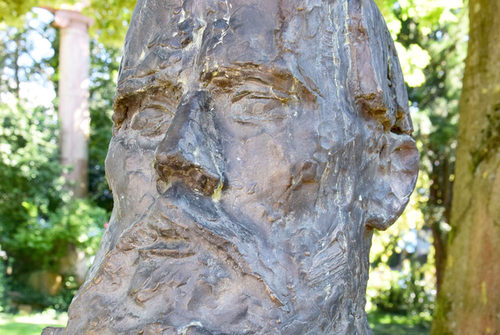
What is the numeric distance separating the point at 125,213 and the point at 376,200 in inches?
34.7

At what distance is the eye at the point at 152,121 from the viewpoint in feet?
6.11

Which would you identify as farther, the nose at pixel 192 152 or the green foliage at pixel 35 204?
the green foliage at pixel 35 204

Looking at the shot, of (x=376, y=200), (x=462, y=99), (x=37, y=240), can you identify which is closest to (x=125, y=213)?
(x=376, y=200)

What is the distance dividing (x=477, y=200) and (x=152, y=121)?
10.6 feet

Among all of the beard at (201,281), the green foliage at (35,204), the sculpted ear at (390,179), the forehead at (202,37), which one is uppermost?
the green foliage at (35,204)

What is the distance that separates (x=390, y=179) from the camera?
2.11 metres

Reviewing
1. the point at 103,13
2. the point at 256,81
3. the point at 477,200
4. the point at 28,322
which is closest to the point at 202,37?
the point at 256,81

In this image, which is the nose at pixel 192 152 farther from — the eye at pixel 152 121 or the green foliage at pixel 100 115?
the green foliage at pixel 100 115

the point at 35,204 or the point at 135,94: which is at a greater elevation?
the point at 35,204

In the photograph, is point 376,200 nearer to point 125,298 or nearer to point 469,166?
point 125,298

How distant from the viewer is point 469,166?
4.50 meters

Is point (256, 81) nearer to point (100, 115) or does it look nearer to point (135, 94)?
point (135, 94)

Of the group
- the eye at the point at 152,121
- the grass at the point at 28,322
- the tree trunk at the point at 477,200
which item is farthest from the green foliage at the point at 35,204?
the eye at the point at 152,121

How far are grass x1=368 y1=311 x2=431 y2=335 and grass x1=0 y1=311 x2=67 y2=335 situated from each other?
16.8 ft
